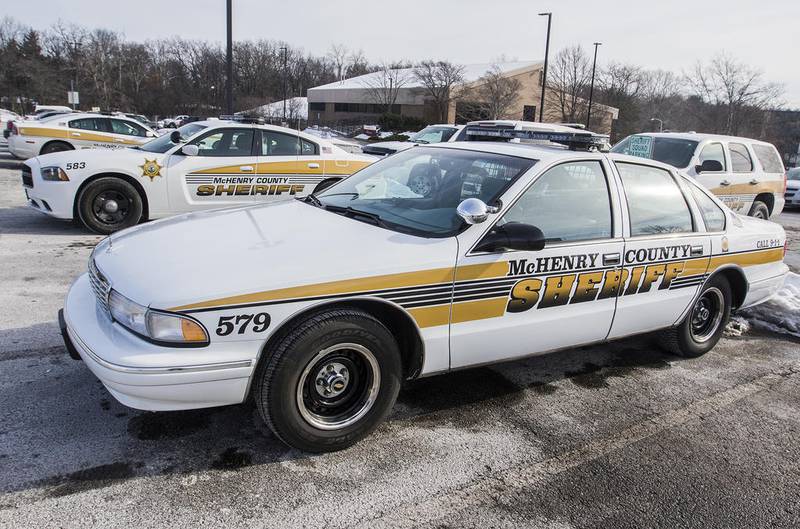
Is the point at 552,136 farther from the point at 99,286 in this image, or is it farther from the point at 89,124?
the point at 89,124

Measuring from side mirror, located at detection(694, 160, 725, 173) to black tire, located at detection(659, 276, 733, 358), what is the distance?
5073 millimetres

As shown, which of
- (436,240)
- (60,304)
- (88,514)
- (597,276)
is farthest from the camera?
(60,304)

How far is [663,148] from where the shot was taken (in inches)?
392

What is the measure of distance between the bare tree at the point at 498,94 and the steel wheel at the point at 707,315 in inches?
1636

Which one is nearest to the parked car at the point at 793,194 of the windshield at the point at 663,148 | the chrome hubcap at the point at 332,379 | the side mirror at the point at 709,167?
the side mirror at the point at 709,167

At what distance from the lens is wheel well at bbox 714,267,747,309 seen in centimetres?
480

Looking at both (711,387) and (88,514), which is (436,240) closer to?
(88,514)

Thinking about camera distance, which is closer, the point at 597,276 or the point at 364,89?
the point at 597,276

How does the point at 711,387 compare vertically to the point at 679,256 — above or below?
below

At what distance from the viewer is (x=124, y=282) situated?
9.52ft

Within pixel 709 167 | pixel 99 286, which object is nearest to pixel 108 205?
pixel 99 286

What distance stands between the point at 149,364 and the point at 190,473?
61cm

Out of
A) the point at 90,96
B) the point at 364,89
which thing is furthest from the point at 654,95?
the point at 90,96

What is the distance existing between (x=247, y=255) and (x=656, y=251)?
8.97 ft
